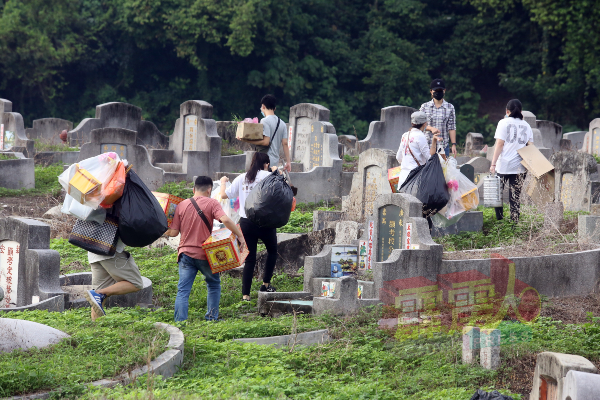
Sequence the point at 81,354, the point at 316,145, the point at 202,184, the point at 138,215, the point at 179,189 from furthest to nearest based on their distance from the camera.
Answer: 1. the point at 316,145
2. the point at 179,189
3. the point at 202,184
4. the point at 138,215
5. the point at 81,354

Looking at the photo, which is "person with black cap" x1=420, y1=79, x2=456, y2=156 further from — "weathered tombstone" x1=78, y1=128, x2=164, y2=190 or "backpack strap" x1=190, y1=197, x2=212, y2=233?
"weathered tombstone" x1=78, y1=128, x2=164, y2=190

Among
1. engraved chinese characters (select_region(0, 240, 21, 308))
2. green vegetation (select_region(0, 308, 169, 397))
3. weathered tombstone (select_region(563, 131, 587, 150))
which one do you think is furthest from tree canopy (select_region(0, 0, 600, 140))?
green vegetation (select_region(0, 308, 169, 397))

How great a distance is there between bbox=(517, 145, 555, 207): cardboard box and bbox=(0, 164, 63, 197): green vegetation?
29.6 ft

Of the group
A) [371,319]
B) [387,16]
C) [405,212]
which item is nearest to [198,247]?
[371,319]

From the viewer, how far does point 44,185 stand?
1574 centimetres

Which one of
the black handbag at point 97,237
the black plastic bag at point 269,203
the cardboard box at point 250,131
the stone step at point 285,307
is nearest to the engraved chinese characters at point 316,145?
the cardboard box at point 250,131

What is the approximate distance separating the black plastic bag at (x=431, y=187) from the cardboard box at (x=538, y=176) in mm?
1846

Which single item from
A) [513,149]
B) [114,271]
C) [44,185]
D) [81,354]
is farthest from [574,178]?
[44,185]

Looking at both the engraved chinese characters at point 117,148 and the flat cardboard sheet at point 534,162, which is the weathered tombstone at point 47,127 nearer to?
the engraved chinese characters at point 117,148

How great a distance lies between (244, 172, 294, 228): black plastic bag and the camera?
24.9ft

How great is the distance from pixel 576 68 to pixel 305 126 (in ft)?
47.6

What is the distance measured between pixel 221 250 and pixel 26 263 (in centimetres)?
219

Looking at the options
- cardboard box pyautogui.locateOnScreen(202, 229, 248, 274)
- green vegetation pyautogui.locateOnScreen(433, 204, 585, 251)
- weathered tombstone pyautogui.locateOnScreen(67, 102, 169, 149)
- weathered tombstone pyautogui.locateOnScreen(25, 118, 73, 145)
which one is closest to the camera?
cardboard box pyautogui.locateOnScreen(202, 229, 248, 274)

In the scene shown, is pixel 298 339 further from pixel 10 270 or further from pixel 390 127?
pixel 390 127
